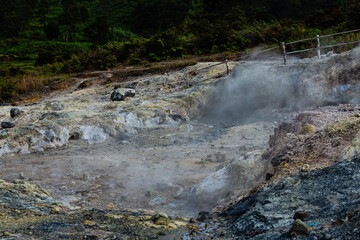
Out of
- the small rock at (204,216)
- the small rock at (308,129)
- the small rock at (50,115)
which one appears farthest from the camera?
the small rock at (50,115)

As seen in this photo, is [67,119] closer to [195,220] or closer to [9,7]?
[195,220]

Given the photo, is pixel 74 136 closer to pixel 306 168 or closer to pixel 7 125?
pixel 7 125

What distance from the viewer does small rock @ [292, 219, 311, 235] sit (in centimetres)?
352

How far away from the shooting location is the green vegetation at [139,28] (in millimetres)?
21156

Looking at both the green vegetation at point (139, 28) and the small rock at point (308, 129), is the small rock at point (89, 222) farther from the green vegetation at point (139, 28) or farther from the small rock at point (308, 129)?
the green vegetation at point (139, 28)

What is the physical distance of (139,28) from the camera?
1227 inches

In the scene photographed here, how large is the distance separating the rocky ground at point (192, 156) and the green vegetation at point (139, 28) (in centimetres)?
412

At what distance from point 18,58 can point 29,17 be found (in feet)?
28.7

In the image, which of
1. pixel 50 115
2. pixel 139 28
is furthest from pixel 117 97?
pixel 139 28

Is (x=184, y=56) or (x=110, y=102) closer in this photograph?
(x=110, y=102)

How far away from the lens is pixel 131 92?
15.8 metres

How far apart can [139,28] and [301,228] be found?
29.4 metres

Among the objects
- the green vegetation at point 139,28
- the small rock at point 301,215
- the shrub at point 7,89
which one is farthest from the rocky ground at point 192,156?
the green vegetation at point 139,28

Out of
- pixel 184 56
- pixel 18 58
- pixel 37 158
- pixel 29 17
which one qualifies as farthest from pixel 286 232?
pixel 29 17
